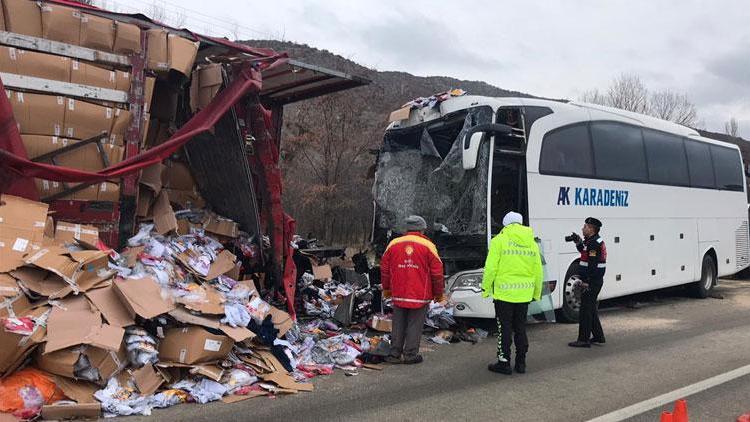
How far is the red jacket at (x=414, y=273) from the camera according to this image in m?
6.21

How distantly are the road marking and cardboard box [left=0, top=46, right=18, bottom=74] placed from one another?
5878 millimetres

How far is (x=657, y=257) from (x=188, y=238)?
7.99 m

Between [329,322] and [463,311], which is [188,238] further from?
[463,311]

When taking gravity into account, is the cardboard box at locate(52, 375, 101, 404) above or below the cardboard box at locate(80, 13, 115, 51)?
below

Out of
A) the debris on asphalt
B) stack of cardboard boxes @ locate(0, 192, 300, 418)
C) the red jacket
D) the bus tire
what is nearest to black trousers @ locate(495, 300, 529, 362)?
the red jacket

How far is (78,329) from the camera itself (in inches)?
182

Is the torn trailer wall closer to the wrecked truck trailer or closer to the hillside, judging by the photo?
the wrecked truck trailer

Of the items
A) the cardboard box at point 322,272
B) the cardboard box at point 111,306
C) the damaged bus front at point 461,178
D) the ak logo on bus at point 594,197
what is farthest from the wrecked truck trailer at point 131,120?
the ak logo on bus at point 594,197

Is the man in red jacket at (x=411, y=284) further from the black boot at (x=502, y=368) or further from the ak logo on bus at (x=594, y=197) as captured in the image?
the ak logo on bus at (x=594, y=197)

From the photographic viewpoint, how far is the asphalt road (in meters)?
4.70

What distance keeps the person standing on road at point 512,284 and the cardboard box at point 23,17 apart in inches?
195

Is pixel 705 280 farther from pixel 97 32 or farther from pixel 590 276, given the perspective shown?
pixel 97 32

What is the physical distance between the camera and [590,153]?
888cm

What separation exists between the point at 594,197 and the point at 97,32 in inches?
277
